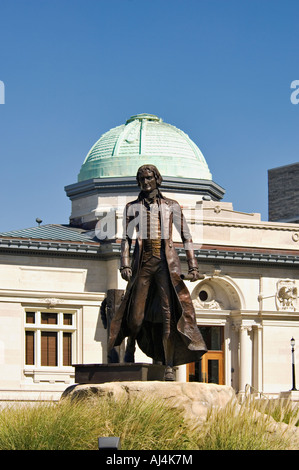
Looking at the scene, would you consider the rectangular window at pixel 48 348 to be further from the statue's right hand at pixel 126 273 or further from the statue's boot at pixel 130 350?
the statue's right hand at pixel 126 273

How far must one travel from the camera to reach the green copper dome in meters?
66.9

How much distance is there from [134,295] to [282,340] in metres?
38.7

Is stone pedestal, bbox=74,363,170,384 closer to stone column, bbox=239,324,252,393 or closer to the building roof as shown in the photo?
the building roof

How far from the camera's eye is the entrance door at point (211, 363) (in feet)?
193

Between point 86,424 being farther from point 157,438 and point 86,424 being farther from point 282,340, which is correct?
point 282,340

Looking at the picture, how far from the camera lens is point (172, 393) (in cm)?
2122

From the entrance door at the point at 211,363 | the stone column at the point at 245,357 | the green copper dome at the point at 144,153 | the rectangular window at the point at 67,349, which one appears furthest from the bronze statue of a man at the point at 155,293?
the green copper dome at the point at 144,153

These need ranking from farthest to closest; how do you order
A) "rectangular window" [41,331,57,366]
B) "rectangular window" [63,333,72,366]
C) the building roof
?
the building roof
"rectangular window" [63,333,72,366]
"rectangular window" [41,331,57,366]

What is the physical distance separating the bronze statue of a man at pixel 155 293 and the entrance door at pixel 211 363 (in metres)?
35.4

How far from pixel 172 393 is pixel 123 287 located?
36069 mm

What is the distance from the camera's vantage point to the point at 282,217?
79188mm

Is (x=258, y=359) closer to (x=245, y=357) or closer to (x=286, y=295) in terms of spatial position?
(x=245, y=357)

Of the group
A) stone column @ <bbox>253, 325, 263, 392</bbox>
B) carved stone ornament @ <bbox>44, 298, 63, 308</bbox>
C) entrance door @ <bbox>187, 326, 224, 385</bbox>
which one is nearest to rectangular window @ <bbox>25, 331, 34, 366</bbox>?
carved stone ornament @ <bbox>44, 298, 63, 308</bbox>
